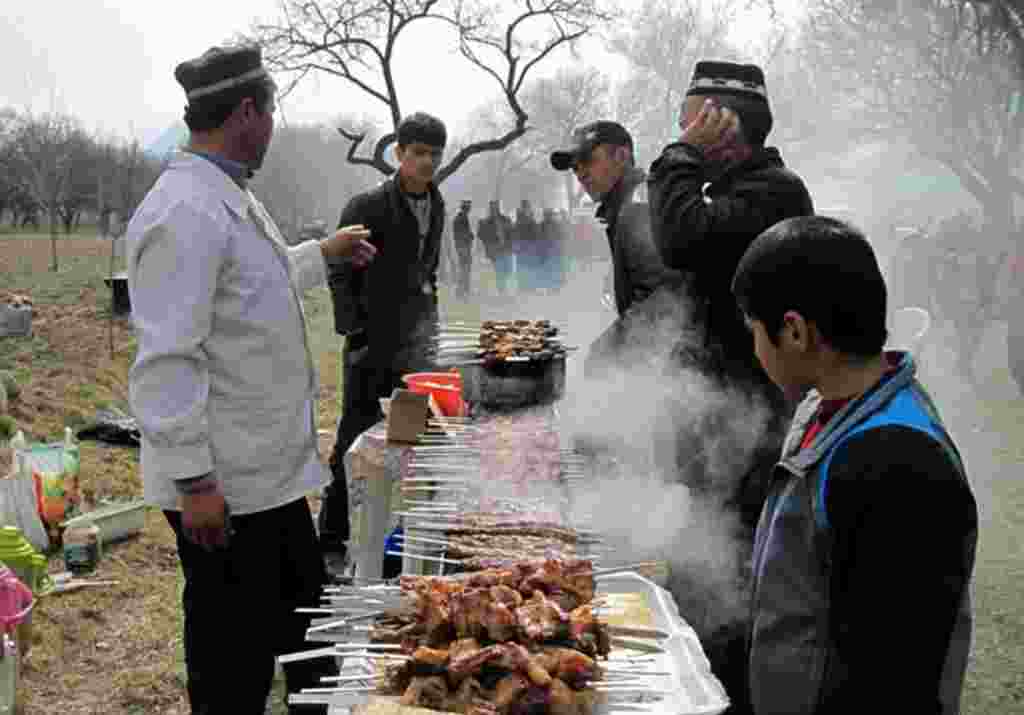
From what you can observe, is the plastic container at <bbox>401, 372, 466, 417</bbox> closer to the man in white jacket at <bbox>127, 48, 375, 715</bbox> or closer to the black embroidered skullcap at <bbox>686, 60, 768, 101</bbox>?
the man in white jacket at <bbox>127, 48, 375, 715</bbox>

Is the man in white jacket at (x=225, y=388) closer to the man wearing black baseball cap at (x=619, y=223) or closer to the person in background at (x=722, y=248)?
the person in background at (x=722, y=248)

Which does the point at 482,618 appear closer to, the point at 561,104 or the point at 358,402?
the point at 358,402

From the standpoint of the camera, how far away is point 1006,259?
13.2 meters

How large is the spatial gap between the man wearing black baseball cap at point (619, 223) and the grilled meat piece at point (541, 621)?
2.18 metres

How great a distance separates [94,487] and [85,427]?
214 cm

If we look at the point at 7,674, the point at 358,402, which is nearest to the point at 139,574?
the point at 358,402

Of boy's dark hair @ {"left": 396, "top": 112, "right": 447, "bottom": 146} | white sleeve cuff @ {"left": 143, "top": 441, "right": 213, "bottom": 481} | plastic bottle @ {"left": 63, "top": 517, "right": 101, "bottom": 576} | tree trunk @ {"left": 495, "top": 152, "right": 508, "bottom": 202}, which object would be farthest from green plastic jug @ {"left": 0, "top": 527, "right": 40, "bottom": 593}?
tree trunk @ {"left": 495, "top": 152, "right": 508, "bottom": 202}

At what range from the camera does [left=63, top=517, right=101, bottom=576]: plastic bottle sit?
5953 millimetres

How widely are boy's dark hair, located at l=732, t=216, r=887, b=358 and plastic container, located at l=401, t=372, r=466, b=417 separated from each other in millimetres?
2479

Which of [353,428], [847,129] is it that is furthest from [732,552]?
[847,129]

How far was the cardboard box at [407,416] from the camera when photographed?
3695 millimetres

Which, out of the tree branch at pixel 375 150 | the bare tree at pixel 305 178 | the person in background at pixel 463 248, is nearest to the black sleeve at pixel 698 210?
the tree branch at pixel 375 150

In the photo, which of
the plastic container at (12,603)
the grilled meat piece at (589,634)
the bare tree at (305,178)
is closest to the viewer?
the grilled meat piece at (589,634)

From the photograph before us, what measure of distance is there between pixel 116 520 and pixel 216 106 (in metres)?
4.46
